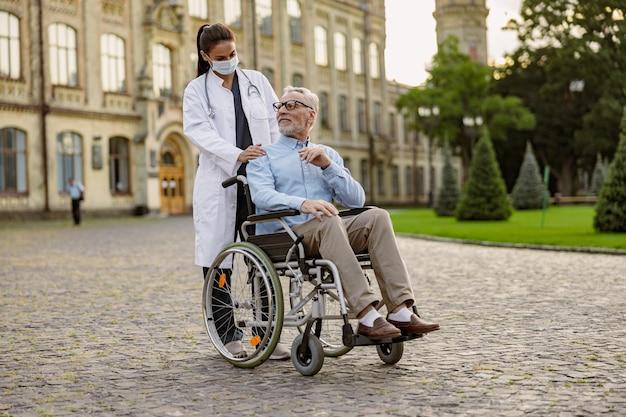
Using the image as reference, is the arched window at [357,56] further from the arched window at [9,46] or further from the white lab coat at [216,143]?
the white lab coat at [216,143]

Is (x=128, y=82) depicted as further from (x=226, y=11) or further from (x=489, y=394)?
(x=489, y=394)

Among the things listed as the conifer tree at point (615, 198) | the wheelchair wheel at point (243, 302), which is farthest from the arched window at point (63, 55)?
the wheelchair wheel at point (243, 302)

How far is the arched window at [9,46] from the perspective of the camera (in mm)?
34719

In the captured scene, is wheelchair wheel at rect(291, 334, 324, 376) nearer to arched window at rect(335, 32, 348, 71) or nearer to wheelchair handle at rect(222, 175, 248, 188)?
wheelchair handle at rect(222, 175, 248, 188)

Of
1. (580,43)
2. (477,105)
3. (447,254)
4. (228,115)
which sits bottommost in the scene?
(447,254)

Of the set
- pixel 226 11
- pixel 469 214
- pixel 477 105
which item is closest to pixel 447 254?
pixel 469 214

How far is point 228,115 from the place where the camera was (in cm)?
616

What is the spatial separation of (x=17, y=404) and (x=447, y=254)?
11784 mm

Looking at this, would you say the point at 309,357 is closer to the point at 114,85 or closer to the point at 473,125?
the point at 114,85

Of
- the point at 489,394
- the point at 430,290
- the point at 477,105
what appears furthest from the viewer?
the point at 477,105

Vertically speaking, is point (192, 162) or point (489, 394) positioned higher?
point (192, 162)

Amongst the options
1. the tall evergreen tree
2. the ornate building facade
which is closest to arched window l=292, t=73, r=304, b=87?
the ornate building facade

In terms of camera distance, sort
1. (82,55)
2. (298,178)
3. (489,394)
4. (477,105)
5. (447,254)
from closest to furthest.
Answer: (489,394)
(298,178)
(447,254)
(82,55)
(477,105)

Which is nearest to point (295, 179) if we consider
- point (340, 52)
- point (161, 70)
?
point (161, 70)
